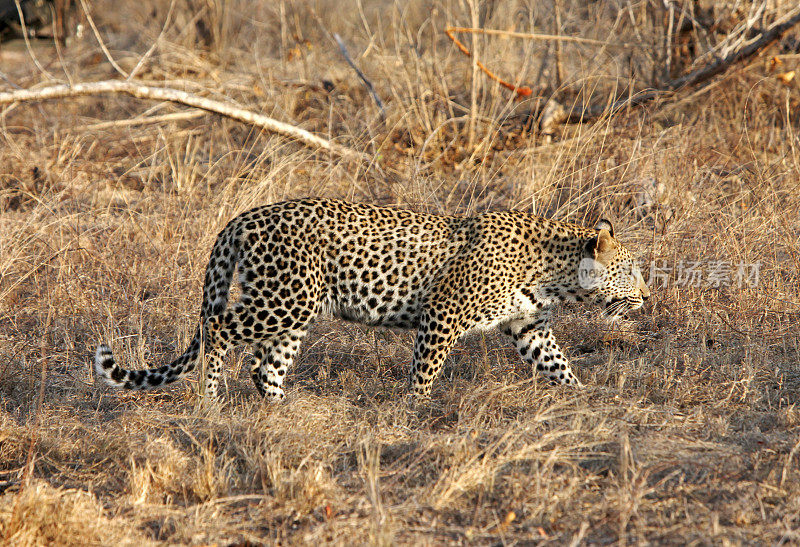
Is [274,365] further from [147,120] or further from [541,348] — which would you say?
[147,120]

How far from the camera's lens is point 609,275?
5789mm

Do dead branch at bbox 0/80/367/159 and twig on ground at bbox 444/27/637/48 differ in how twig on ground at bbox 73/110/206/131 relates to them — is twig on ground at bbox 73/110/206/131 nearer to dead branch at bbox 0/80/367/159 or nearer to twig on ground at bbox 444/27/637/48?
dead branch at bbox 0/80/367/159

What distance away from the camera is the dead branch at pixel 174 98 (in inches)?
334

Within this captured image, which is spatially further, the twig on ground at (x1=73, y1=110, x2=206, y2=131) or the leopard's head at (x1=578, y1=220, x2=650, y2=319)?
the twig on ground at (x1=73, y1=110, x2=206, y2=131)

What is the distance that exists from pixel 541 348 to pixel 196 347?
2.25m

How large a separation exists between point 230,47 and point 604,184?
6980 millimetres

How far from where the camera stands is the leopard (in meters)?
5.50

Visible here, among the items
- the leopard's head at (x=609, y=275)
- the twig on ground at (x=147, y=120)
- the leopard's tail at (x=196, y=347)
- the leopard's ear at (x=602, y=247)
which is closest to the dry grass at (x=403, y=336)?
A: the twig on ground at (x=147, y=120)

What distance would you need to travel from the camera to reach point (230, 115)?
9.13m

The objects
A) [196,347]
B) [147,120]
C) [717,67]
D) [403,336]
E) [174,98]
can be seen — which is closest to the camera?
→ [196,347]

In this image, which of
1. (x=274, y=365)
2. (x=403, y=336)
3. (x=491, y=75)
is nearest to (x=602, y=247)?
(x=403, y=336)

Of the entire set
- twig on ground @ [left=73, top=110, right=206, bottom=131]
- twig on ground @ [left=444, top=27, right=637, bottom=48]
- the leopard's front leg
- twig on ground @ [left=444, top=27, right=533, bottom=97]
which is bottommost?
the leopard's front leg

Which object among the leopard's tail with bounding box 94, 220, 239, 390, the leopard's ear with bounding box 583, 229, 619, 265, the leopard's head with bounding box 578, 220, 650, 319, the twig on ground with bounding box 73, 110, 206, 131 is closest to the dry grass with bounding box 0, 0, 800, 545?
the twig on ground with bounding box 73, 110, 206, 131

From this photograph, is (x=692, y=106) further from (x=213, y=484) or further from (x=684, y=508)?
(x=213, y=484)
